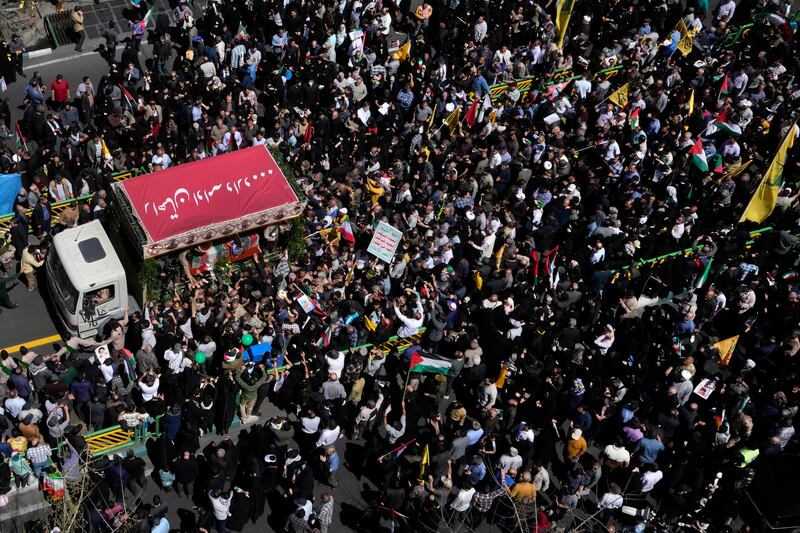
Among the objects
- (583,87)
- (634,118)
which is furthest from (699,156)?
(583,87)

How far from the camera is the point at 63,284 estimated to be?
21.8 meters

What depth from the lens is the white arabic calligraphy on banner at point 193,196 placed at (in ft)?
72.9

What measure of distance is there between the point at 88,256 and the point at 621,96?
15067mm

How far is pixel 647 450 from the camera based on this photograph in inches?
794

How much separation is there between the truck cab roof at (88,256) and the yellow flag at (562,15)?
1570 centimetres

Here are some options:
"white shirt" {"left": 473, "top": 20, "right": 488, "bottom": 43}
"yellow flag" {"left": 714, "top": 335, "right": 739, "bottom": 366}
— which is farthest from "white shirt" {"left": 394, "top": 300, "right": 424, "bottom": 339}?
"white shirt" {"left": 473, "top": 20, "right": 488, "bottom": 43}

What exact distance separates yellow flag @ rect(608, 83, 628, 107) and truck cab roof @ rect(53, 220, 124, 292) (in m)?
14.3

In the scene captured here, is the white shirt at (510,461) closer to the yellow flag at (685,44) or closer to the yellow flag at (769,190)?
the yellow flag at (769,190)

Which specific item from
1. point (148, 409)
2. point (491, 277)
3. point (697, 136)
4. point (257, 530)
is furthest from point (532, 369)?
point (697, 136)

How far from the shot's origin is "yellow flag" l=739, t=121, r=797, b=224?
25109 millimetres

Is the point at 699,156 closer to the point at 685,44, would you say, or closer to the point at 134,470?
the point at 685,44

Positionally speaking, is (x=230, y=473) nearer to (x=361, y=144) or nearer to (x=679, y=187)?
(x=361, y=144)

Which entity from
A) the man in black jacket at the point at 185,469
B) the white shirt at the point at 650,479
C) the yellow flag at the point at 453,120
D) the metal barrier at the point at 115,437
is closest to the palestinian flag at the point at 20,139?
the metal barrier at the point at 115,437

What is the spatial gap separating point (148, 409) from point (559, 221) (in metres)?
10.7
